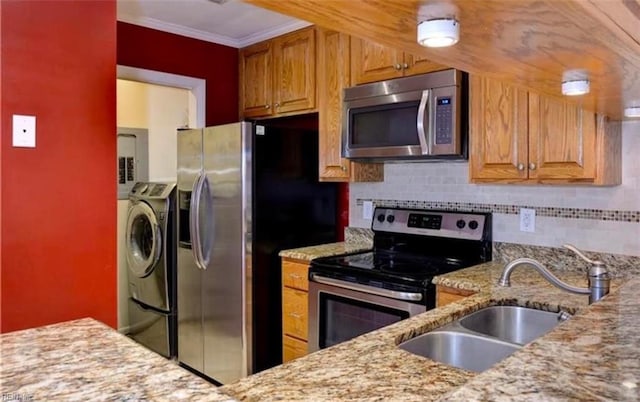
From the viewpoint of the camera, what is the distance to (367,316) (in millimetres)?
2506

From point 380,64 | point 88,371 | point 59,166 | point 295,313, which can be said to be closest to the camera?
point 88,371

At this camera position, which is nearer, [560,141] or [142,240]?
[560,141]

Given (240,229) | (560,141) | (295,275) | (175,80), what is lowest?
(295,275)

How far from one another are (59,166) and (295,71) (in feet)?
6.16

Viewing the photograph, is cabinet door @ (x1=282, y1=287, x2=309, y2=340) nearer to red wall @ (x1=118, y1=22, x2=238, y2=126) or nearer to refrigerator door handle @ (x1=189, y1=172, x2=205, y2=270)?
refrigerator door handle @ (x1=189, y1=172, x2=205, y2=270)

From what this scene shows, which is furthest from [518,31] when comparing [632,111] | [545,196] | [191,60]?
[191,60]

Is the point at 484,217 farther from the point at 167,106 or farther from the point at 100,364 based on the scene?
the point at 167,106

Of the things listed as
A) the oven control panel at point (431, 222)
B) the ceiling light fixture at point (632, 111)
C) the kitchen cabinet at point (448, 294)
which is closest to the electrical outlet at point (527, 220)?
the oven control panel at point (431, 222)

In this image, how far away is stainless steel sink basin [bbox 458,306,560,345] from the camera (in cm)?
182

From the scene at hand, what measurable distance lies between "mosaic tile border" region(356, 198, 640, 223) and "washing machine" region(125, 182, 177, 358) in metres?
1.52

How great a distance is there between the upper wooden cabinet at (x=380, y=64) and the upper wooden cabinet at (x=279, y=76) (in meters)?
0.41

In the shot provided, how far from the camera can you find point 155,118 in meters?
4.61

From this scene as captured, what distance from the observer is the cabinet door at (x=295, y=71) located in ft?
11.0

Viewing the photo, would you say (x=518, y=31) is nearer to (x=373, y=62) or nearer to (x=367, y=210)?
(x=373, y=62)
